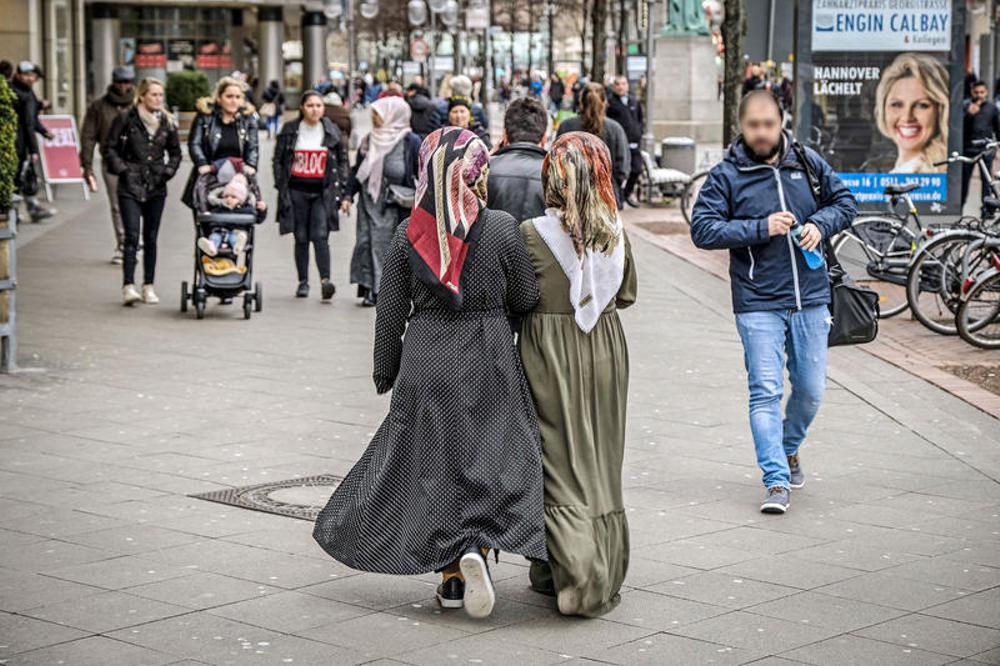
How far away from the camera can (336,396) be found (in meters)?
10.6

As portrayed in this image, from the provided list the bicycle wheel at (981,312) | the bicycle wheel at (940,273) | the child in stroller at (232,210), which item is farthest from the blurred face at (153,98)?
the bicycle wheel at (981,312)

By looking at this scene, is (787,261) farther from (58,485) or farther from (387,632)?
(58,485)

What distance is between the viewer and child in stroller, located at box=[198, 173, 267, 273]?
13.9 metres

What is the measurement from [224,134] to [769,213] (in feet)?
23.4

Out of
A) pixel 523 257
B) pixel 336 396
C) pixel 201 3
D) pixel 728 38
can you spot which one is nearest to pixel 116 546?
pixel 523 257

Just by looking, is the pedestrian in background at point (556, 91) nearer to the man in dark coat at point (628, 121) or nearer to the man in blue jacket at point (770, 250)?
the man in dark coat at point (628, 121)

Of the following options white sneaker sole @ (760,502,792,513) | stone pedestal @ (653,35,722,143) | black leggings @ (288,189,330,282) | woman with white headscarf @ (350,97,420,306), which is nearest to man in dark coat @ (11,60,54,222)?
black leggings @ (288,189,330,282)

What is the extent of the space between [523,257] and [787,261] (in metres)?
2.03

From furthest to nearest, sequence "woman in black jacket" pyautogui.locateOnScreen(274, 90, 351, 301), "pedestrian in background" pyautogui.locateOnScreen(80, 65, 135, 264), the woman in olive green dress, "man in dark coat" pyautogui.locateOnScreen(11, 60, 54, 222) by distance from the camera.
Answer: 1. "man in dark coat" pyautogui.locateOnScreen(11, 60, 54, 222)
2. "pedestrian in background" pyautogui.locateOnScreen(80, 65, 135, 264)
3. "woman in black jacket" pyautogui.locateOnScreen(274, 90, 351, 301)
4. the woman in olive green dress

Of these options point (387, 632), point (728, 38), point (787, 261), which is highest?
point (728, 38)

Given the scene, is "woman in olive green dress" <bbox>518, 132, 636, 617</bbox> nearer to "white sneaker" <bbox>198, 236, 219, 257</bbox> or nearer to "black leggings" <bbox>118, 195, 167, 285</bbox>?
"white sneaker" <bbox>198, 236, 219, 257</bbox>

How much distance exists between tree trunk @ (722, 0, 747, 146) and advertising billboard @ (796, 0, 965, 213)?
6.95ft

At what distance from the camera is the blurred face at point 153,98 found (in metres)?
14.5

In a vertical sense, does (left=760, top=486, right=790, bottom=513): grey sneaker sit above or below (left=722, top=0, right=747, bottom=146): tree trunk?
below
